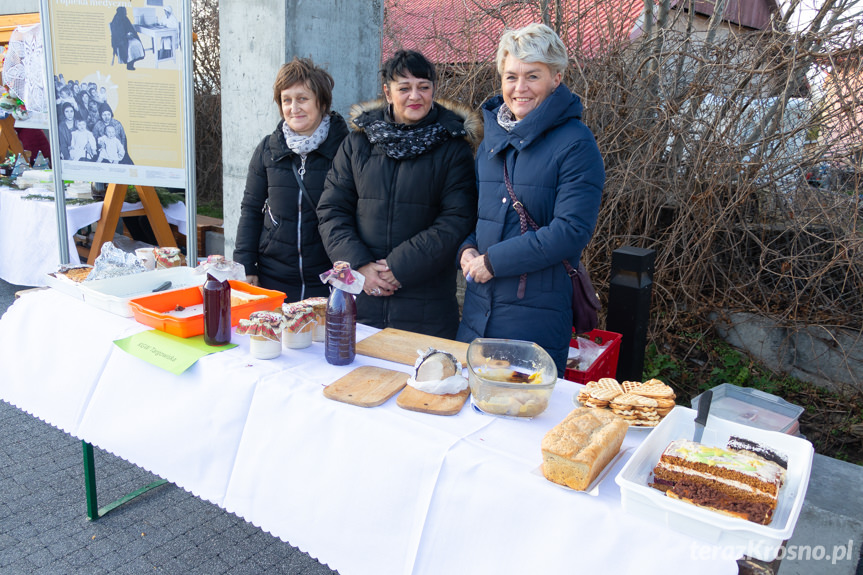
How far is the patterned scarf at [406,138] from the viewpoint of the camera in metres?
2.42

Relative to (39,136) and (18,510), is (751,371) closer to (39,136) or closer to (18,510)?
(18,510)

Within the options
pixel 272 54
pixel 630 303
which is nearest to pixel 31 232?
pixel 272 54

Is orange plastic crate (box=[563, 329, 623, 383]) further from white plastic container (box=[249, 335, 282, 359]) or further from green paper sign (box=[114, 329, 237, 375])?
green paper sign (box=[114, 329, 237, 375])

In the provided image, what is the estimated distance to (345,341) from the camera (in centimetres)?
188

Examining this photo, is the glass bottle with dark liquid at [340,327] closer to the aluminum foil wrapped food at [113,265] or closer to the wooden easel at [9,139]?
the aluminum foil wrapped food at [113,265]

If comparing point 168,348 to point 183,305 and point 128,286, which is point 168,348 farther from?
point 128,286

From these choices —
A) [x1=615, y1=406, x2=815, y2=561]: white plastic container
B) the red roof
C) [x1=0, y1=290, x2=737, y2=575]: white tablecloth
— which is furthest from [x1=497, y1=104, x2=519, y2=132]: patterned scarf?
the red roof

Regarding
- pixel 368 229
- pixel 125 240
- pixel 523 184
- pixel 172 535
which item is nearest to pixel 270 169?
pixel 368 229

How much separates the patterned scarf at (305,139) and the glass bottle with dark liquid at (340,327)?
1.13 metres

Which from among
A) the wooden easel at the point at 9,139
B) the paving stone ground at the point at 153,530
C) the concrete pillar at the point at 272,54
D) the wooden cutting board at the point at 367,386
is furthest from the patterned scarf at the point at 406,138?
the wooden easel at the point at 9,139

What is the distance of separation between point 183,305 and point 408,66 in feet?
4.18

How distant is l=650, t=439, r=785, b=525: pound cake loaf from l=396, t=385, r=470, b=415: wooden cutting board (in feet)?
1.76

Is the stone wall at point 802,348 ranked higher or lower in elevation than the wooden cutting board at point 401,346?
lower

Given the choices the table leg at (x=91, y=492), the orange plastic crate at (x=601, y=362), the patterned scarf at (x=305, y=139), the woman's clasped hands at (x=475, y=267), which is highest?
the patterned scarf at (x=305, y=139)
